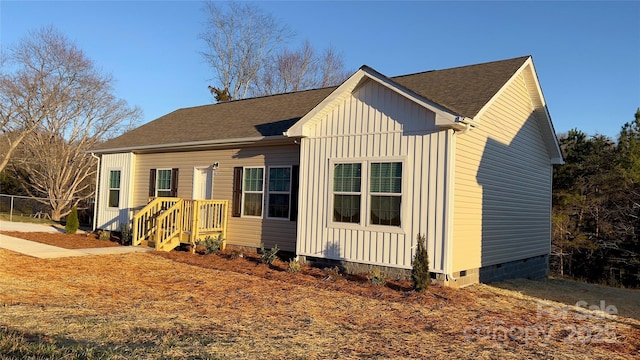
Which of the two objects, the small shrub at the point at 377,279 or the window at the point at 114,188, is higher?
the window at the point at 114,188

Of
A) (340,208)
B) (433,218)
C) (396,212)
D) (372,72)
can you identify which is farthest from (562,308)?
(372,72)

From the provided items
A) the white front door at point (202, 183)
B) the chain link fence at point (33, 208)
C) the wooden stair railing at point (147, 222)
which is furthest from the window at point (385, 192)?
the chain link fence at point (33, 208)

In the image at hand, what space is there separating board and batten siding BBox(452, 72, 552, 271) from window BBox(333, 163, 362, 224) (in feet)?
6.64

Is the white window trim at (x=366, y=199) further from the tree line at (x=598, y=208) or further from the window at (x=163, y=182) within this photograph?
the tree line at (x=598, y=208)

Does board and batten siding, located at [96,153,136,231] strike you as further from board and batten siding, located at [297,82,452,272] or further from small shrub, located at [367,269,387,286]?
small shrub, located at [367,269,387,286]

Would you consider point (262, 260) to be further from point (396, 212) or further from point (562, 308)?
point (562, 308)

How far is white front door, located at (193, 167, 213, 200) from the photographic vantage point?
45.0ft

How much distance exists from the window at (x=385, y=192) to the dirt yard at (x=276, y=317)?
131 centimetres

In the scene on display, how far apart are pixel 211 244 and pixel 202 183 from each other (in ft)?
8.43

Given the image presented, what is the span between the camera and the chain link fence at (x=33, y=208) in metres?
25.3

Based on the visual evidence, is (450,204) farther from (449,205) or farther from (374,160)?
(374,160)

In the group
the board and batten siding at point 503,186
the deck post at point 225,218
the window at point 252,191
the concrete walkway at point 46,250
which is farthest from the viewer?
the deck post at point 225,218

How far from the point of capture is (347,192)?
9859mm

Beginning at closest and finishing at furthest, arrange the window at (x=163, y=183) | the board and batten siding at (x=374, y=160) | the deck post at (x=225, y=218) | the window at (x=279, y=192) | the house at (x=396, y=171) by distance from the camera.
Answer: the board and batten siding at (x=374, y=160)
the house at (x=396, y=171)
the window at (x=279, y=192)
the deck post at (x=225, y=218)
the window at (x=163, y=183)
